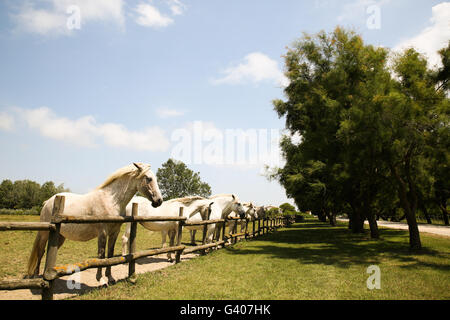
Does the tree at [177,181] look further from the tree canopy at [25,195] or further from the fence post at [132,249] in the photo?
the fence post at [132,249]

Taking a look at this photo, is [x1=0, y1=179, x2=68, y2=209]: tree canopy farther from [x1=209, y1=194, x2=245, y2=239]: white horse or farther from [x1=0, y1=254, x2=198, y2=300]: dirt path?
[x1=0, y1=254, x2=198, y2=300]: dirt path

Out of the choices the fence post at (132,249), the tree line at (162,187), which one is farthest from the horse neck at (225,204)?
the tree line at (162,187)

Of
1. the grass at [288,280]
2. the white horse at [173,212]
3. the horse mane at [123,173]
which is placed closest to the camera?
the grass at [288,280]

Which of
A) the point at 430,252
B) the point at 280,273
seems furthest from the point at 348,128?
the point at 280,273

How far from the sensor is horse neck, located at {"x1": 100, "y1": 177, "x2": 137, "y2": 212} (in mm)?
5970

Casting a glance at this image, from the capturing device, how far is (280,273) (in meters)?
7.38

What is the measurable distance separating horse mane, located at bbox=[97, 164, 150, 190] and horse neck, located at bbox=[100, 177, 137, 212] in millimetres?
67

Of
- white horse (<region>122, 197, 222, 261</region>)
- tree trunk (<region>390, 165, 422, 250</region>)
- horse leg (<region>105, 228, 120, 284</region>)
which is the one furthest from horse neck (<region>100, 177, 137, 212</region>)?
tree trunk (<region>390, 165, 422, 250</region>)

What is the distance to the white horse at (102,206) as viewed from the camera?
5.51 metres

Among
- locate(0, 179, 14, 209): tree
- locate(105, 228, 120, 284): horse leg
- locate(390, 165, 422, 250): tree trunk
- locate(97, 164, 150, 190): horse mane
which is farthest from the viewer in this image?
locate(0, 179, 14, 209): tree

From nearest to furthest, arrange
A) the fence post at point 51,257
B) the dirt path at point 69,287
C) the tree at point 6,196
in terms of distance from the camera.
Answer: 1. the fence post at point 51,257
2. the dirt path at point 69,287
3. the tree at point 6,196

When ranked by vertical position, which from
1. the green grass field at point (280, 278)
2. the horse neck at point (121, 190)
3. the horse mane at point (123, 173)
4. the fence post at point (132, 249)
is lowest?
the green grass field at point (280, 278)
